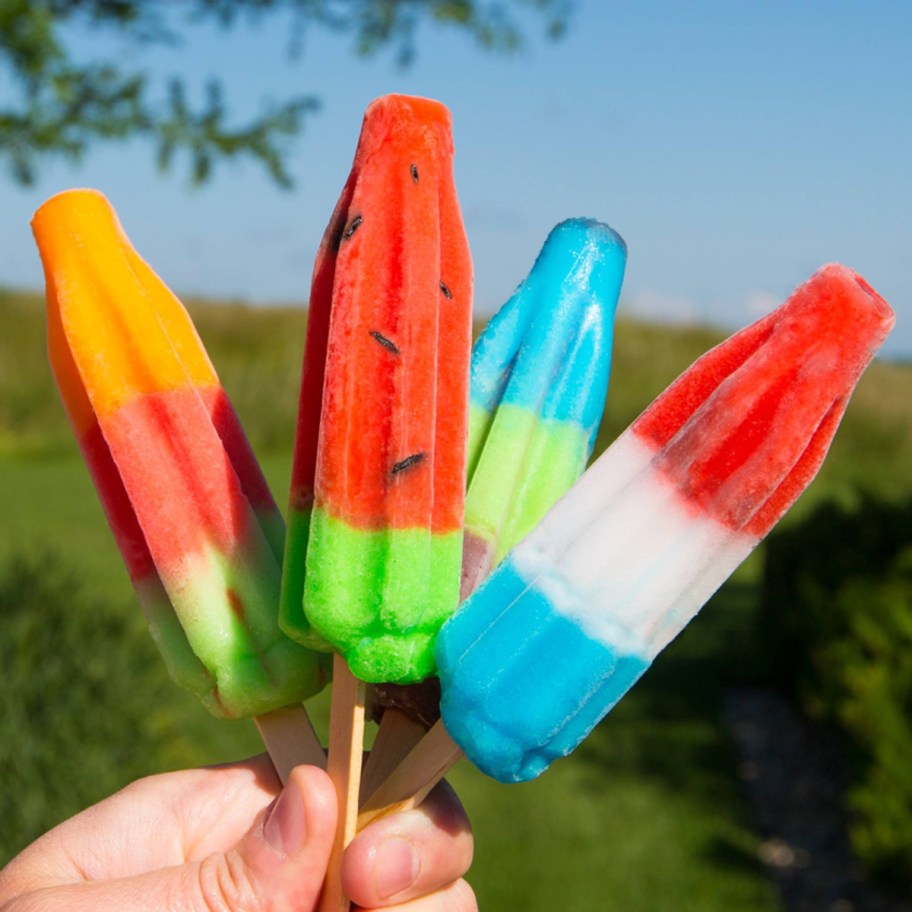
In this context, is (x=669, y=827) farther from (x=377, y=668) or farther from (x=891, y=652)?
(x=377, y=668)

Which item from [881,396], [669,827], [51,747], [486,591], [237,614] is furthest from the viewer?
[881,396]

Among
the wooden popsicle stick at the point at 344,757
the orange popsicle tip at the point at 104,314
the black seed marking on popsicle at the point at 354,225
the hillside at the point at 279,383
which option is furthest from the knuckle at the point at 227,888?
the hillside at the point at 279,383

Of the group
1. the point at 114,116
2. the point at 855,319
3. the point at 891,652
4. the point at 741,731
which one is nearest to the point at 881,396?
the point at 741,731

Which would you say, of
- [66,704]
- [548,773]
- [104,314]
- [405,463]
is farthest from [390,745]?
[548,773]

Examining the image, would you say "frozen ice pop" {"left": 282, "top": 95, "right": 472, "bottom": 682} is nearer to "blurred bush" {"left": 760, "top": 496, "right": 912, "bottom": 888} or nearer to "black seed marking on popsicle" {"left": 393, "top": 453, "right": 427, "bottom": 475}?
"black seed marking on popsicle" {"left": 393, "top": 453, "right": 427, "bottom": 475}

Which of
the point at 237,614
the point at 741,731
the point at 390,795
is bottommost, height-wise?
the point at 741,731

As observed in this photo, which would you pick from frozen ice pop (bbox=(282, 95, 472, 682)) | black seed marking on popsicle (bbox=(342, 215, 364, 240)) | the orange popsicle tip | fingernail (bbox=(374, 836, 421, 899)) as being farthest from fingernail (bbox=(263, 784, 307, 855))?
black seed marking on popsicle (bbox=(342, 215, 364, 240))
